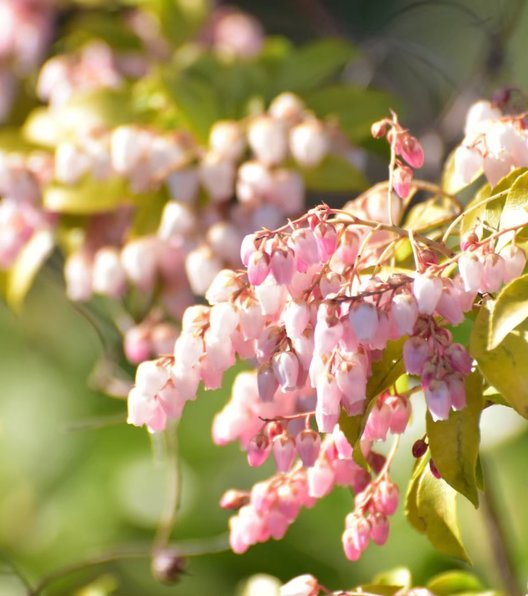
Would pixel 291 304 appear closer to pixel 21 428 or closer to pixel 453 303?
pixel 453 303

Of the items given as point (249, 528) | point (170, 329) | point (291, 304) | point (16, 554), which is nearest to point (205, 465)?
point (16, 554)

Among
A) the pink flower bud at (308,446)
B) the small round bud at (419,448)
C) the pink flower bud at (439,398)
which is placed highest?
the pink flower bud at (439,398)

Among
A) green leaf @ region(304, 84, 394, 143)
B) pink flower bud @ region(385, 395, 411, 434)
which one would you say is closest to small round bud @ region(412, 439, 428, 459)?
pink flower bud @ region(385, 395, 411, 434)

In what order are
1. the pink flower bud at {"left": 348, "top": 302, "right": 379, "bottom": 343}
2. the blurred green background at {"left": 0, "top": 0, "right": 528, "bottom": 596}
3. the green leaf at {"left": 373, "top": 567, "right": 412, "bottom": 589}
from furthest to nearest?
the blurred green background at {"left": 0, "top": 0, "right": 528, "bottom": 596} < the green leaf at {"left": 373, "top": 567, "right": 412, "bottom": 589} < the pink flower bud at {"left": 348, "top": 302, "right": 379, "bottom": 343}

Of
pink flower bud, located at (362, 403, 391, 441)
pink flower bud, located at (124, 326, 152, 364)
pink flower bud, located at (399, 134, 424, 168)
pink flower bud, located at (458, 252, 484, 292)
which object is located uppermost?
pink flower bud, located at (399, 134, 424, 168)

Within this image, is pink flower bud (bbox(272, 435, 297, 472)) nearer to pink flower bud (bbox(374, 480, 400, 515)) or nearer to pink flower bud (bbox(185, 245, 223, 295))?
pink flower bud (bbox(374, 480, 400, 515))

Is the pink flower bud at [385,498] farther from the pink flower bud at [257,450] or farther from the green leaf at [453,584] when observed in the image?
the green leaf at [453,584]

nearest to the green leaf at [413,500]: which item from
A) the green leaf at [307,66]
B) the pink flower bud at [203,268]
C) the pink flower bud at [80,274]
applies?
the pink flower bud at [203,268]
